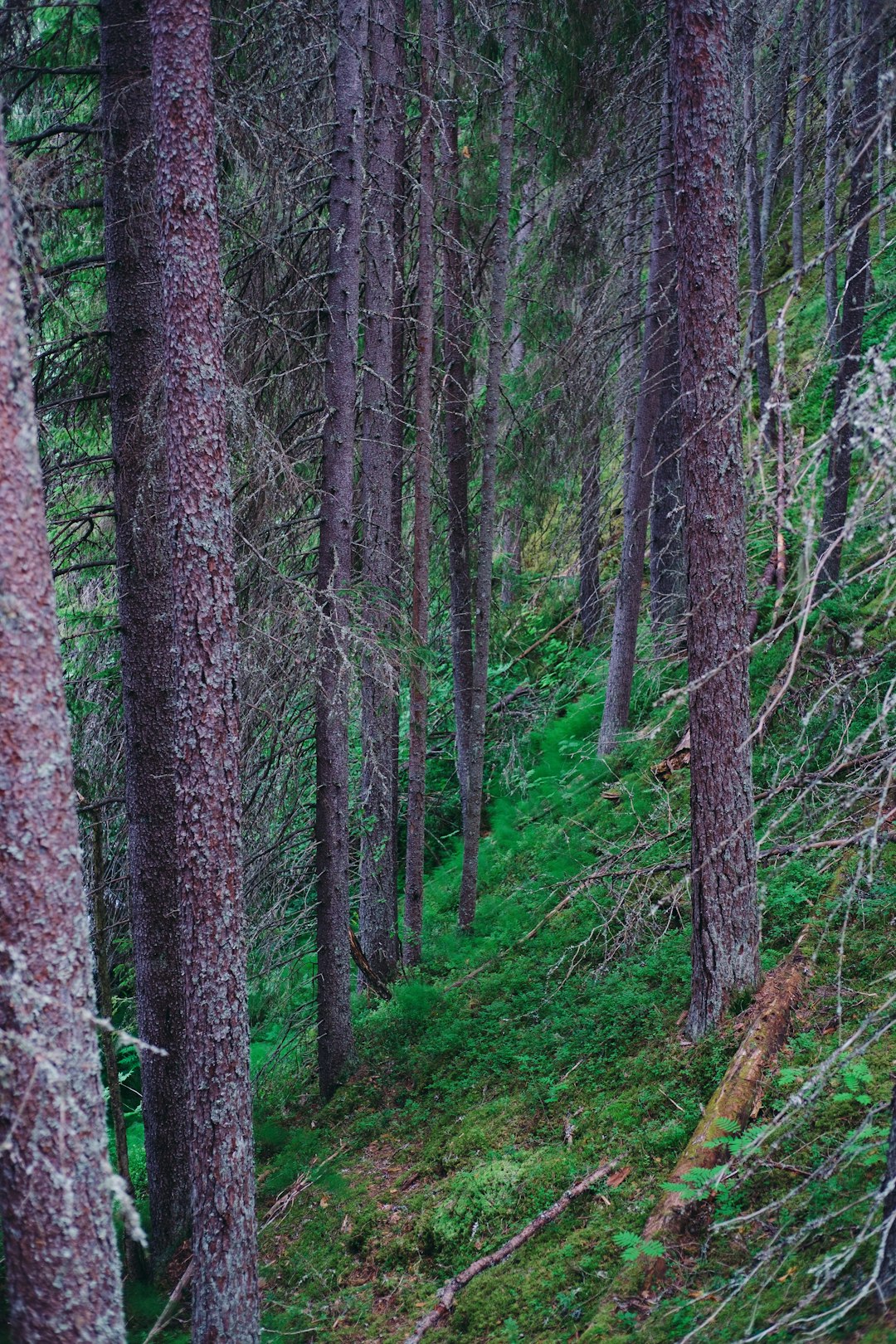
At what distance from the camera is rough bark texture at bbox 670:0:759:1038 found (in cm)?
531

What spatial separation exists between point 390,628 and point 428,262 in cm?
377

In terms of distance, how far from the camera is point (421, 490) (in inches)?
367

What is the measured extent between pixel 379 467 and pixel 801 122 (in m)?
4.96

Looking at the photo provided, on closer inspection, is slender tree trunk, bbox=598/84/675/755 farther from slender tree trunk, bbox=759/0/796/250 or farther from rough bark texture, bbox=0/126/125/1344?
rough bark texture, bbox=0/126/125/1344

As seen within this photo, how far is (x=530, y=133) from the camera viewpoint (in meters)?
10.1

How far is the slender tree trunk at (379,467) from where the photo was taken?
855 cm

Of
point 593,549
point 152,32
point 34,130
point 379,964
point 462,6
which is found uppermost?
point 462,6

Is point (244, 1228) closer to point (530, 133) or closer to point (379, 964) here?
point (379, 964)

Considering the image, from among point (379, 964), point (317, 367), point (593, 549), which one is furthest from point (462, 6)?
point (379, 964)

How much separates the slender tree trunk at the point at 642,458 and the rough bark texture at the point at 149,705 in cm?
439

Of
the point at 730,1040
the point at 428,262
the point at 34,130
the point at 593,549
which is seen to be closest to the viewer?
the point at 730,1040

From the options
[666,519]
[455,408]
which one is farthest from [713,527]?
[455,408]

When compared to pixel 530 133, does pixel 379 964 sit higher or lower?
lower

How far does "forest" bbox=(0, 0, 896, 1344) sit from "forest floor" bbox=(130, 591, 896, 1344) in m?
0.04
